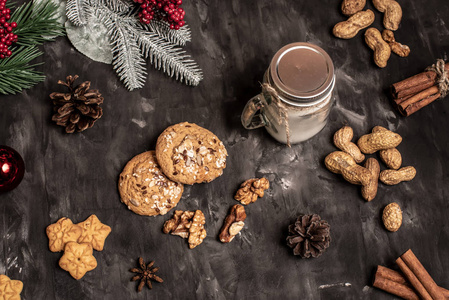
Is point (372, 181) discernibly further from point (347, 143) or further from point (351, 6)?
point (351, 6)

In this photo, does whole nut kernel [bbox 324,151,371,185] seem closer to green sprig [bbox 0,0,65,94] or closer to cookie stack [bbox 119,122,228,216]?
cookie stack [bbox 119,122,228,216]

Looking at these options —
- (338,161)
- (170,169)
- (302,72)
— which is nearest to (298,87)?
(302,72)

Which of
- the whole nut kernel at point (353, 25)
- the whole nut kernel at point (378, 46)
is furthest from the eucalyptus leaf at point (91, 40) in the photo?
the whole nut kernel at point (378, 46)

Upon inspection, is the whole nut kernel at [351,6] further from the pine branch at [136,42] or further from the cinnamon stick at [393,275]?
the cinnamon stick at [393,275]

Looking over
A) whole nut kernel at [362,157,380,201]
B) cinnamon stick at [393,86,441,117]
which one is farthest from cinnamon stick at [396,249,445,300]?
cinnamon stick at [393,86,441,117]

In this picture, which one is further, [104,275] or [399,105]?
[399,105]

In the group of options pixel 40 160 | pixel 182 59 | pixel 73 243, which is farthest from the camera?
pixel 182 59

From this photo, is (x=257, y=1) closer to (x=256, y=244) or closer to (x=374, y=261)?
(x=256, y=244)

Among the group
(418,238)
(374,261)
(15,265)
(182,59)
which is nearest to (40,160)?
(15,265)
